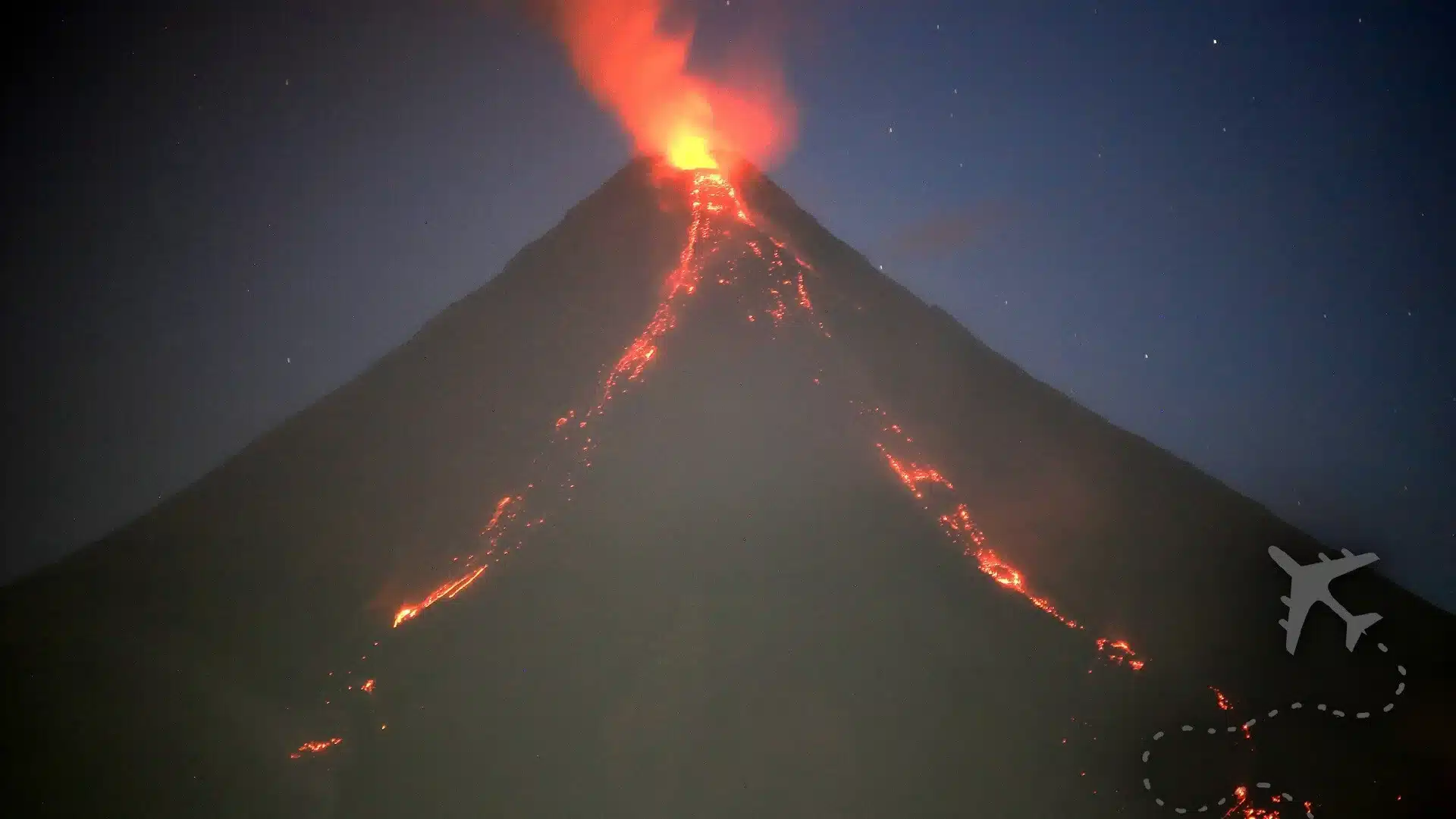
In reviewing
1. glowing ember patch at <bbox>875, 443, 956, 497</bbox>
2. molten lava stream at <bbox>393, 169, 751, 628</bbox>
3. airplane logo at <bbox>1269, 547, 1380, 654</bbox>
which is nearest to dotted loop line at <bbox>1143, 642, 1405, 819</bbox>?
airplane logo at <bbox>1269, 547, 1380, 654</bbox>

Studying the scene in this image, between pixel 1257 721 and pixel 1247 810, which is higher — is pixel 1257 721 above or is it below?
below

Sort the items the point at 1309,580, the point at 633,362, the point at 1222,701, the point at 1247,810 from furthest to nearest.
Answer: the point at 633,362, the point at 1222,701, the point at 1309,580, the point at 1247,810

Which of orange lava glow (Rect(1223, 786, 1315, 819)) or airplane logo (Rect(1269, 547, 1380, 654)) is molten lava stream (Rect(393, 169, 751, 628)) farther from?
airplane logo (Rect(1269, 547, 1380, 654))

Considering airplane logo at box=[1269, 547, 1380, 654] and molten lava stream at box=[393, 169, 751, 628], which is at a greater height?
molten lava stream at box=[393, 169, 751, 628]

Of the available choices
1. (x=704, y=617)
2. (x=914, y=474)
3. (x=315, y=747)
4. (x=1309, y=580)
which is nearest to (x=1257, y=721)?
(x=1309, y=580)

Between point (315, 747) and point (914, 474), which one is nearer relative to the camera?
point (315, 747)

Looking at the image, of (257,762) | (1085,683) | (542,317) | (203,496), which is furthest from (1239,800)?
(203,496)

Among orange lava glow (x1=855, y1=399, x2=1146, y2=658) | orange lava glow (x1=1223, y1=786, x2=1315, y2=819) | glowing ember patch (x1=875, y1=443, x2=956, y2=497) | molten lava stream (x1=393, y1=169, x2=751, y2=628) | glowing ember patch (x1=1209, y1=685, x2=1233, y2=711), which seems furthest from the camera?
glowing ember patch (x1=875, y1=443, x2=956, y2=497)

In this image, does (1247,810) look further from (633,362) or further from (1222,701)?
(633,362)
